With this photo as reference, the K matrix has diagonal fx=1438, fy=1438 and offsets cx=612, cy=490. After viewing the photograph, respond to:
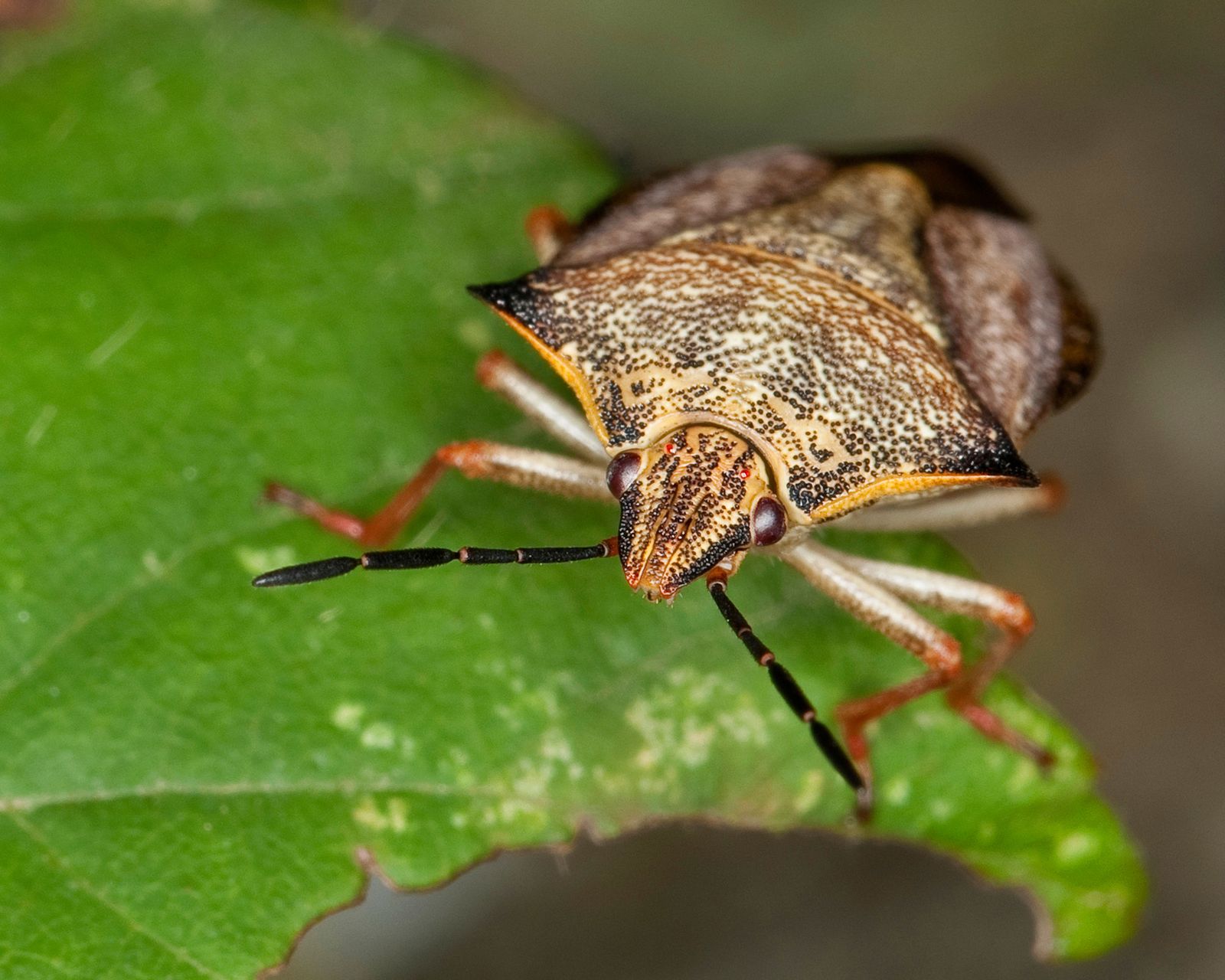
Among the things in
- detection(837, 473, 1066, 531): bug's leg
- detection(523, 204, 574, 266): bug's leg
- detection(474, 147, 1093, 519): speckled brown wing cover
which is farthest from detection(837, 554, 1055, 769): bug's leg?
detection(523, 204, 574, 266): bug's leg

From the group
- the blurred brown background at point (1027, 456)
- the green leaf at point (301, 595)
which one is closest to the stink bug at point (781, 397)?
the green leaf at point (301, 595)

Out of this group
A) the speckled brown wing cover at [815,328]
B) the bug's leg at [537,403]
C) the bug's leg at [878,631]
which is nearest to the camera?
the speckled brown wing cover at [815,328]

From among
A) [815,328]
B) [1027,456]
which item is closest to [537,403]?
[815,328]

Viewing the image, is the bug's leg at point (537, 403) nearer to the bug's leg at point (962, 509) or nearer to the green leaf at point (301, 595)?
the green leaf at point (301, 595)

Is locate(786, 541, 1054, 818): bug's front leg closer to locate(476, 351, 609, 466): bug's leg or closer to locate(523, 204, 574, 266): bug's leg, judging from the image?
locate(476, 351, 609, 466): bug's leg

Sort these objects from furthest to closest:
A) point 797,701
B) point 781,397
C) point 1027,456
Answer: point 1027,456 < point 781,397 < point 797,701

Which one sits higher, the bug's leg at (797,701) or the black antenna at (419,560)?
the bug's leg at (797,701)

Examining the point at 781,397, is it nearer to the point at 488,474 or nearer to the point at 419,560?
the point at 488,474

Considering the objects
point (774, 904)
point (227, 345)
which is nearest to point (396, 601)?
point (227, 345)
